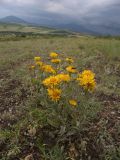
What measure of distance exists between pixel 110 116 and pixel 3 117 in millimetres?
1973

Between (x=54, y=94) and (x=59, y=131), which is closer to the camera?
(x=54, y=94)

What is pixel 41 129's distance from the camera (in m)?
4.16

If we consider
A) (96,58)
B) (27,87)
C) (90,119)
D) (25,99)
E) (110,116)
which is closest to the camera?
(90,119)

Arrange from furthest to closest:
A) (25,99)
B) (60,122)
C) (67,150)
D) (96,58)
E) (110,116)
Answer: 1. (96,58)
2. (25,99)
3. (110,116)
4. (60,122)
5. (67,150)

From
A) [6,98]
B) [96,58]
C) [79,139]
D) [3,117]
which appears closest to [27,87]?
[6,98]

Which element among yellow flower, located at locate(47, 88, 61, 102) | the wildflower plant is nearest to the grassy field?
the wildflower plant

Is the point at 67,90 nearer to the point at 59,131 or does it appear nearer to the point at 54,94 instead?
the point at 54,94

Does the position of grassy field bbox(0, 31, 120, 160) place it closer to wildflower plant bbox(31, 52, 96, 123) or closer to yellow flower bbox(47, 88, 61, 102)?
wildflower plant bbox(31, 52, 96, 123)

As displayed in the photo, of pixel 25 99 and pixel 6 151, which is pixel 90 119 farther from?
pixel 25 99

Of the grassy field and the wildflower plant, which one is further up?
the wildflower plant

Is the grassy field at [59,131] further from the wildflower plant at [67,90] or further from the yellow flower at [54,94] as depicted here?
the yellow flower at [54,94]

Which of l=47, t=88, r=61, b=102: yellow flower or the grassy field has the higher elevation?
l=47, t=88, r=61, b=102: yellow flower

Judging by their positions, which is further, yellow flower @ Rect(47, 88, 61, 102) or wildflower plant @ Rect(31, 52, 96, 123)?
yellow flower @ Rect(47, 88, 61, 102)

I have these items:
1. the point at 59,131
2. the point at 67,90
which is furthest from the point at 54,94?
the point at 59,131
